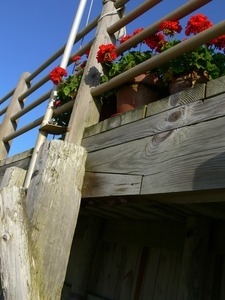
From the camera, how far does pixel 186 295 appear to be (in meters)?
1.96

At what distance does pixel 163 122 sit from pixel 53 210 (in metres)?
0.67

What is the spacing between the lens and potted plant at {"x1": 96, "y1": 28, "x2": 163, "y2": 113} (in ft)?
6.93

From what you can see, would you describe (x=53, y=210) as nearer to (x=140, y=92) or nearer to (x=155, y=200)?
(x=155, y=200)

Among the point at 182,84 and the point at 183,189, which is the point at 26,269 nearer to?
the point at 183,189

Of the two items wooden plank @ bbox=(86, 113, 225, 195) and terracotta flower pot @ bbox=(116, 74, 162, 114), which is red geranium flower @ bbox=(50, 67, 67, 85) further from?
wooden plank @ bbox=(86, 113, 225, 195)

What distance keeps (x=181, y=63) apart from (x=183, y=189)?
0.84m

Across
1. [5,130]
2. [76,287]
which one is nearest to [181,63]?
[76,287]

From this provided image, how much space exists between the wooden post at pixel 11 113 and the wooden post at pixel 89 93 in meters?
1.91

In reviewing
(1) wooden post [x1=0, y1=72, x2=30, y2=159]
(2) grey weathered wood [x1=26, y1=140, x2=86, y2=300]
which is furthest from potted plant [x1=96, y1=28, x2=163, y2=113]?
(1) wooden post [x1=0, y1=72, x2=30, y2=159]

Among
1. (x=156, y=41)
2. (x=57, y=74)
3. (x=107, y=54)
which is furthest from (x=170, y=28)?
(x=57, y=74)

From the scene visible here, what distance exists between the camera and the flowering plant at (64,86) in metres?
2.64

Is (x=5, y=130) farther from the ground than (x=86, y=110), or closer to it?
farther from the ground

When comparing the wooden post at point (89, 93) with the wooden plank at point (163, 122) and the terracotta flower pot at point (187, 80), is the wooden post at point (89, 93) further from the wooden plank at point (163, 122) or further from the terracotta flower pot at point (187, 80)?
the terracotta flower pot at point (187, 80)

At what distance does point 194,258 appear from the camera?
2.04 m
